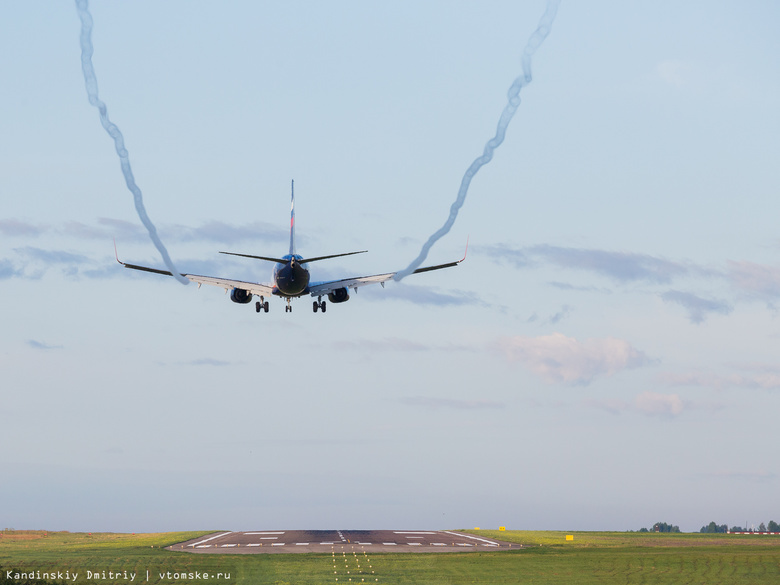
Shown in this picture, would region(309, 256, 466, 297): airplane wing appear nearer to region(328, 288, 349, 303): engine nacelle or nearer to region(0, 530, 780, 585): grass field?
region(328, 288, 349, 303): engine nacelle

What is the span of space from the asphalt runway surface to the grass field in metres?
6.64

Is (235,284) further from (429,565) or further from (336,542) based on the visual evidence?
(336,542)

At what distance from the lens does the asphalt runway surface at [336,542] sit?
133250 millimetres

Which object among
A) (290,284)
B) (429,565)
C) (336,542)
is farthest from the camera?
(336,542)

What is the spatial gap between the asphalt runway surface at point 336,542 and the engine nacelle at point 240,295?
49026mm

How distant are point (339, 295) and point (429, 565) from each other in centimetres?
4153

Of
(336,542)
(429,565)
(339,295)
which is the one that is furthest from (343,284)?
(336,542)

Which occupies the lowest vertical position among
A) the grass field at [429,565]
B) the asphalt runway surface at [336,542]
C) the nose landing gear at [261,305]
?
the grass field at [429,565]

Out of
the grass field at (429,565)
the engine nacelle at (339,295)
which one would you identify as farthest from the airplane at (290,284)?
the grass field at (429,565)

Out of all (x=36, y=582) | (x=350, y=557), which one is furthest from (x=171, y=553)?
(x=36, y=582)

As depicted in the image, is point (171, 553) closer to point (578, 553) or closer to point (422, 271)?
point (578, 553)

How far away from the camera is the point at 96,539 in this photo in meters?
169

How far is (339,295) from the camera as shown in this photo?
92.8m

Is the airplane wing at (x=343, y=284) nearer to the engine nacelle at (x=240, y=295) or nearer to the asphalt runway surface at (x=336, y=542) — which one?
the engine nacelle at (x=240, y=295)
